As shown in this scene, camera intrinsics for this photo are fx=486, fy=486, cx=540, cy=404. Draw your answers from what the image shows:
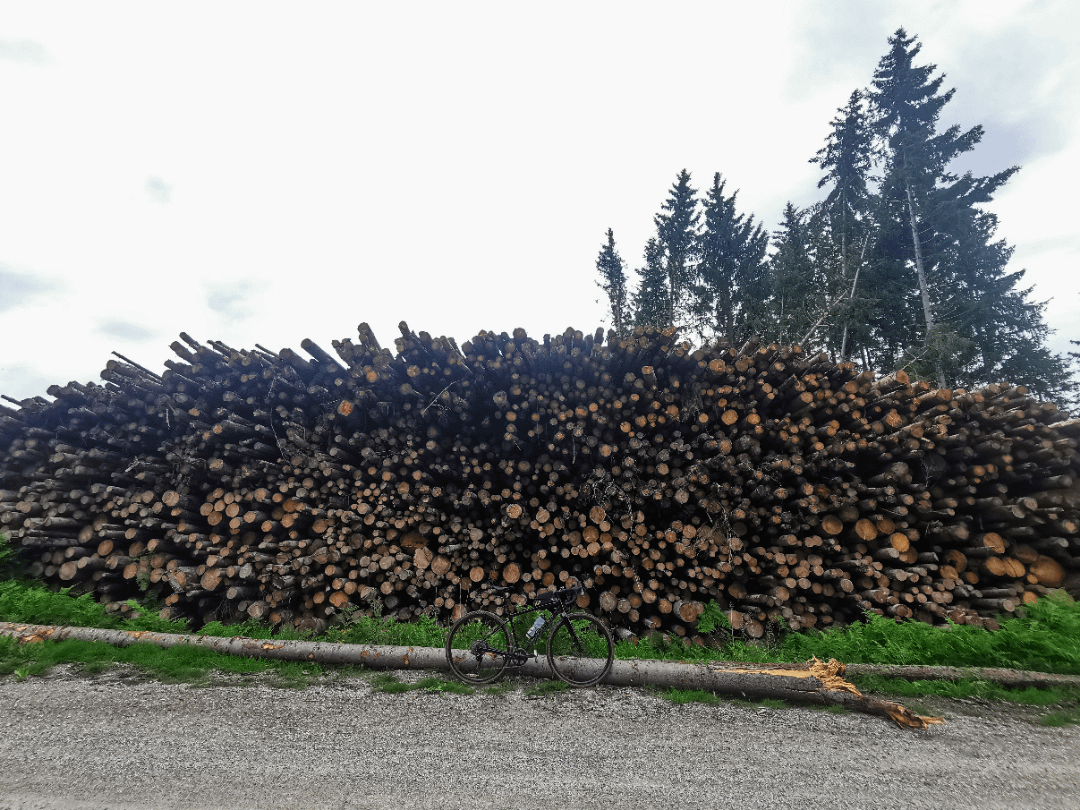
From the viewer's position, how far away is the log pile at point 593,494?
5691mm

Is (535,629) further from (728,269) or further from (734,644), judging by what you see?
(728,269)

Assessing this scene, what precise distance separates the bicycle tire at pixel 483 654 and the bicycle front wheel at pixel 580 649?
48 cm

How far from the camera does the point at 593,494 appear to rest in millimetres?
5828

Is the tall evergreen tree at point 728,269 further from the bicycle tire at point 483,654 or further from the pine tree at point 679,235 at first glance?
the bicycle tire at point 483,654

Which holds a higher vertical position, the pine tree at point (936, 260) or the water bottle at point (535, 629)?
the pine tree at point (936, 260)

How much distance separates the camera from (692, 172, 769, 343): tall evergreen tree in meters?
24.6

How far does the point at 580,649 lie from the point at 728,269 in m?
25.3

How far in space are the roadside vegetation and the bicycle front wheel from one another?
0.84 feet

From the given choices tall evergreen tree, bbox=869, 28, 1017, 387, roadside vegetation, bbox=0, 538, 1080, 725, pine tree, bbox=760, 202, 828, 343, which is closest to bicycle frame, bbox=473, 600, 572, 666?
roadside vegetation, bbox=0, 538, 1080, 725

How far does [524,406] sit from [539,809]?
3.96m

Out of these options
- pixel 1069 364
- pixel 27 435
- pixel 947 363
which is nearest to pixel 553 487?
pixel 27 435

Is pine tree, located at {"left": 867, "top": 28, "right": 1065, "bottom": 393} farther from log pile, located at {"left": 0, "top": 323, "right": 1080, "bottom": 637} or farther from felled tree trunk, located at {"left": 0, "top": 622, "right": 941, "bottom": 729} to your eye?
felled tree trunk, located at {"left": 0, "top": 622, "right": 941, "bottom": 729}

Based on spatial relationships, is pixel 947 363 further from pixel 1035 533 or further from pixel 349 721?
pixel 349 721

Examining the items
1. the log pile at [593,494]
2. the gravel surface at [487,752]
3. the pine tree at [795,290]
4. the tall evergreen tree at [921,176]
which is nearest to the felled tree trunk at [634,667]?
the gravel surface at [487,752]
